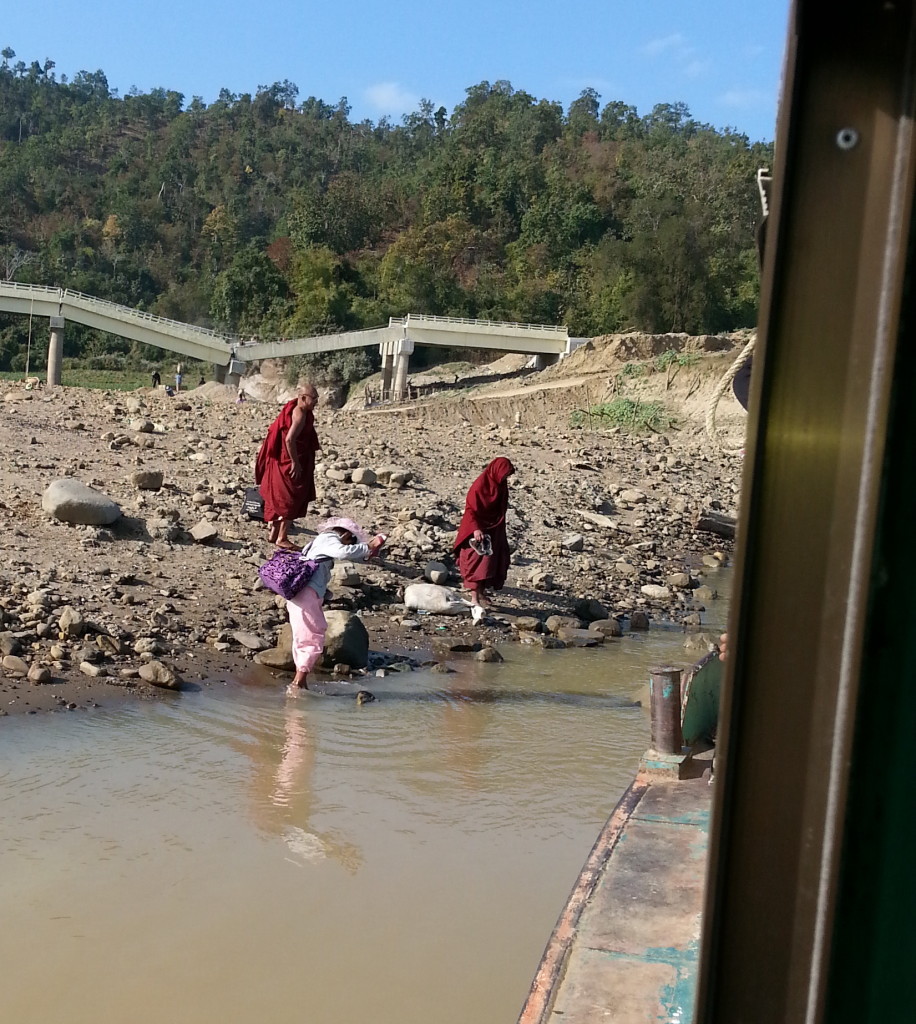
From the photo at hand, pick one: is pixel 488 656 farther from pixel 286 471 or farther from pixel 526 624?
pixel 286 471

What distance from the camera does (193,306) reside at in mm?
56438

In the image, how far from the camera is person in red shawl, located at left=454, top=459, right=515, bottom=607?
8094mm

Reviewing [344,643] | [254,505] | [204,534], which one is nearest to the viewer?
[344,643]

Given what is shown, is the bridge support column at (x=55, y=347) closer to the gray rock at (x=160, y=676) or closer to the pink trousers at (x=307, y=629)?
the gray rock at (x=160, y=676)

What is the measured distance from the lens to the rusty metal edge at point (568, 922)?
215cm

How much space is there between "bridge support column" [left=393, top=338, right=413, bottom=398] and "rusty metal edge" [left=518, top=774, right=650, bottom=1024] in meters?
30.0

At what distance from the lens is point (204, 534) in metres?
8.26

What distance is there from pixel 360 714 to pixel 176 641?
1.39 metres

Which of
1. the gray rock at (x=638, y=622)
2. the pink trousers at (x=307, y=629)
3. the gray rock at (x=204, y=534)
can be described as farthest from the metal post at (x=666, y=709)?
the gray rock at (x=204, y=534)

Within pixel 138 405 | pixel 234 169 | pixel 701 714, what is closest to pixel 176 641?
pixel 701 714

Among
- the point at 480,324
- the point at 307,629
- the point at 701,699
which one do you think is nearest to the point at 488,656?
the point at 307,629

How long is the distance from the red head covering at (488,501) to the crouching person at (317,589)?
210 centimetres

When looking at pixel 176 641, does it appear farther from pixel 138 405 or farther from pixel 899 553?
pixel 138 405

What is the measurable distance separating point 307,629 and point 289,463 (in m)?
2.53
